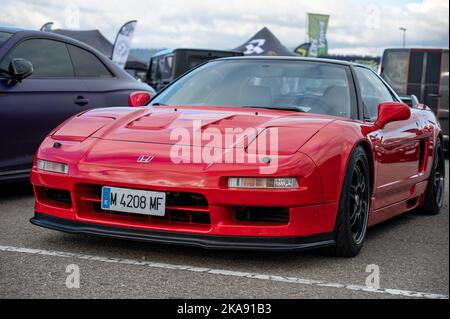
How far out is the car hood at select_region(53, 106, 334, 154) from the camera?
4.11 m

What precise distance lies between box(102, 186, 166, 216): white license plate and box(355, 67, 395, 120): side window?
68.1 inches

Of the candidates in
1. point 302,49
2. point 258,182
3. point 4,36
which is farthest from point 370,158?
point 302,49

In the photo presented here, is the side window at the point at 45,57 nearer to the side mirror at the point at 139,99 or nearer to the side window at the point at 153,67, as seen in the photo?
the side mirror at the point at 139,99

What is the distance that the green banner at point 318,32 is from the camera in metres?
31.6

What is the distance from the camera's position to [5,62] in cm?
603

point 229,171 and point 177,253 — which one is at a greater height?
point 229,171

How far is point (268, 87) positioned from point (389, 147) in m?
0.87

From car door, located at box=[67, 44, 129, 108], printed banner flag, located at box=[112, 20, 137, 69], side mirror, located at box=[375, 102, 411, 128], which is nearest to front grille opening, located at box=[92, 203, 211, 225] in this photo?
side mirror, located at box=[375, 102, 411, 128]

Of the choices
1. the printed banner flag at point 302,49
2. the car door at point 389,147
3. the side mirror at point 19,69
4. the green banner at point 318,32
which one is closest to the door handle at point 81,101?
the side mirror at point 19,69

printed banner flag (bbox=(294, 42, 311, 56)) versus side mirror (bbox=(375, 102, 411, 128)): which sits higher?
side mirror (bbox=(375, 102, 411, 128))

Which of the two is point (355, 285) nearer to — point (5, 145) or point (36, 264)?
point (36, 264)

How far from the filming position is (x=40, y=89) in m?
6.19

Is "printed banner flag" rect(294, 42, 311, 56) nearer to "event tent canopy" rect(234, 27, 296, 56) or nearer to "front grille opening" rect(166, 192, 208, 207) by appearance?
"event tent canopy" rect(234, 27, 296, 56)

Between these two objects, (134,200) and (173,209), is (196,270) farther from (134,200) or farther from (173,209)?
(134,200)
